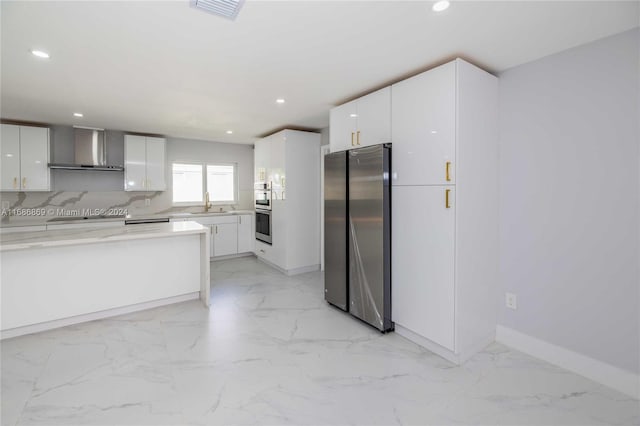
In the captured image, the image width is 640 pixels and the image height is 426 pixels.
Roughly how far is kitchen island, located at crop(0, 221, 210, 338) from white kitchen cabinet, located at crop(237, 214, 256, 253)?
209cm

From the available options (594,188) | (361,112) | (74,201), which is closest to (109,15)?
(361,112)

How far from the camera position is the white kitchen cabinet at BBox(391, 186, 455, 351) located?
2.27 metres

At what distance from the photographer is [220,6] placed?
5.39ft

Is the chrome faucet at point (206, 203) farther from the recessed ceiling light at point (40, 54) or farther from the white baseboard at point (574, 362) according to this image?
the white baseboard at point (574, 362)

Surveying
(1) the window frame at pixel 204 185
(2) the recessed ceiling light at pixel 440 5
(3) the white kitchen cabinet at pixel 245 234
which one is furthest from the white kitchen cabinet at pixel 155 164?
(2) the recessed ceiling light at pixel 440 5

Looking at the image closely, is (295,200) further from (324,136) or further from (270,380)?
(270,380)

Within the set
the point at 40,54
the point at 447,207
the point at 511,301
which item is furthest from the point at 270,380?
the point at 40,54

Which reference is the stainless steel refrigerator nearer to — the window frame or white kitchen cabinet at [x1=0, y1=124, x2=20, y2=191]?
the window frame

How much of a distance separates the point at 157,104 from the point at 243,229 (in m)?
2.83

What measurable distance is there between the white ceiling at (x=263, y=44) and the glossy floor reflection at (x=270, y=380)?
7.47ft

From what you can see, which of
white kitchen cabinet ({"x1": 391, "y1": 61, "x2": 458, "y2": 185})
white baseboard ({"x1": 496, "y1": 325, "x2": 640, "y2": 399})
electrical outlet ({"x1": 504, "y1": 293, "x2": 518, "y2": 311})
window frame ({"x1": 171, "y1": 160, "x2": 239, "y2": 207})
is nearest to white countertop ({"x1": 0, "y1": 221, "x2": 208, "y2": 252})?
white kitchen cabinet ({"x1": 391, "y1": 61, "x2": 458, "y2": 185})

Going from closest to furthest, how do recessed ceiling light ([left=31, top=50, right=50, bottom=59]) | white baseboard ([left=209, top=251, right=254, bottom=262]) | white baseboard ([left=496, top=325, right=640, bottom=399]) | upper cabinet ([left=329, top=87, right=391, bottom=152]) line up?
white baseboard ([left=496, top=325, right=640, bottom=399]) < recessed ceiling light ([left=31, top=50, right=50, bottom=59]) < upper cabinet ([left=329, top=87, right=391, bottom=152]) < white baseboard ([left=209, top=251, right=254, bottom=262])

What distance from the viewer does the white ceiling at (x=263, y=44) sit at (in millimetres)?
1688

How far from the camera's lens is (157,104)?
3379 millimetres
